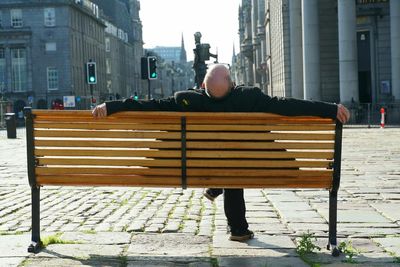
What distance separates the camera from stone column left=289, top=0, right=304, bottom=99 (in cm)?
4997

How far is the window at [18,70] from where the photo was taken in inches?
3450

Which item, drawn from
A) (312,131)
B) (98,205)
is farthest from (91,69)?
(312,131)

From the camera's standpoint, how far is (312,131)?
6.02 meters

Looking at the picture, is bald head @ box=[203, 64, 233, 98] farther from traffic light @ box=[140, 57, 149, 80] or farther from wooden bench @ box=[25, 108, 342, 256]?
traffic light @ box=[140, 57, 149, 80]

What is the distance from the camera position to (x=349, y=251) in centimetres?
592

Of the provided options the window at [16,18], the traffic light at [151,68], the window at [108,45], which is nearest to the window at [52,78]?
the window at [16,18]

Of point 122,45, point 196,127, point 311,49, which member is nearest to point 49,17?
point 122,45

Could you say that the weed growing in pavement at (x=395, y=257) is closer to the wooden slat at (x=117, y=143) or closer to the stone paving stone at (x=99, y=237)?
the wooden slat at (x=117, y=143)

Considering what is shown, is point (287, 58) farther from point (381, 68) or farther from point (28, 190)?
point (28, 190)

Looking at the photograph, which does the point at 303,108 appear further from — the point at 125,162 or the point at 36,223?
the point at 36,223

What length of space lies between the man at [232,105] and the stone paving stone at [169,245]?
0.36 m

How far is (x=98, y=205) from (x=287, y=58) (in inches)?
1841

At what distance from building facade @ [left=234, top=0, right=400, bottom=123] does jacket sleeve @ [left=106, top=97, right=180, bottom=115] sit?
3522 centimetres

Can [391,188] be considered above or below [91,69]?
below
